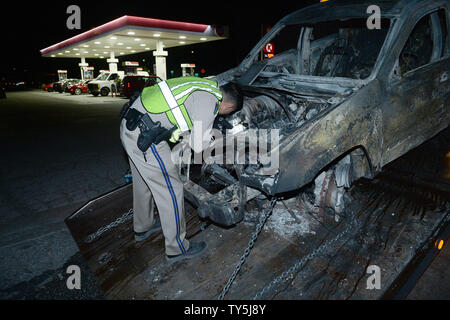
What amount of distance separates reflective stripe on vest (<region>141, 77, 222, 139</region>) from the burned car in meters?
0.60

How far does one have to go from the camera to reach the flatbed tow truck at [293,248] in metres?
2.28

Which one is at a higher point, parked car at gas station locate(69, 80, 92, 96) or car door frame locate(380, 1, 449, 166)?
parked car at gas station locate(69, 80, 92, 96)

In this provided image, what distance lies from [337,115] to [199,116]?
3.59 ft

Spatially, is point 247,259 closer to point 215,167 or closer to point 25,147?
point 215,167

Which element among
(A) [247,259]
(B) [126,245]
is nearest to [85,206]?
Result: (B) [126,245]

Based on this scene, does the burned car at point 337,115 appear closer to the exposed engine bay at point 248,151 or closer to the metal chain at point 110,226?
the exposed engine bay at point 248,151

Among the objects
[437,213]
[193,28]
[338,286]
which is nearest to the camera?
[338,286]

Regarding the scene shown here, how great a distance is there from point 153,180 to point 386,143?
2178 mm

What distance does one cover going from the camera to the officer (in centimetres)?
225

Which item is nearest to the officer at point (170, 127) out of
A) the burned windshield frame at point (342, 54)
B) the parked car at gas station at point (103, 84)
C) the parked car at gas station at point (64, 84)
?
the burned windshield frame at point (342, 54)

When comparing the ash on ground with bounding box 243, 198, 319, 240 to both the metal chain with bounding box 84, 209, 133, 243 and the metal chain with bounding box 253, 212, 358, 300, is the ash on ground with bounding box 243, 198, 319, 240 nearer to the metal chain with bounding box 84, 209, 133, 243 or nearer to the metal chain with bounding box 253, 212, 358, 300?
the metal chain with bounding box 253, 212, 358, 300

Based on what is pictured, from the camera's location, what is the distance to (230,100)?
2.53m

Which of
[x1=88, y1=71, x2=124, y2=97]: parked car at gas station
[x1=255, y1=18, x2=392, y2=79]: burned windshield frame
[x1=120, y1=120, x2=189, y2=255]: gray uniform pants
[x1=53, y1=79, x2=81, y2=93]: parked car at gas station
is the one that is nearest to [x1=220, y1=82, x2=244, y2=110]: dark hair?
[x1=120, y1=120, x2=189, y2=255]: gray uniform pants

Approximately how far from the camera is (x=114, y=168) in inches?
A: 202
